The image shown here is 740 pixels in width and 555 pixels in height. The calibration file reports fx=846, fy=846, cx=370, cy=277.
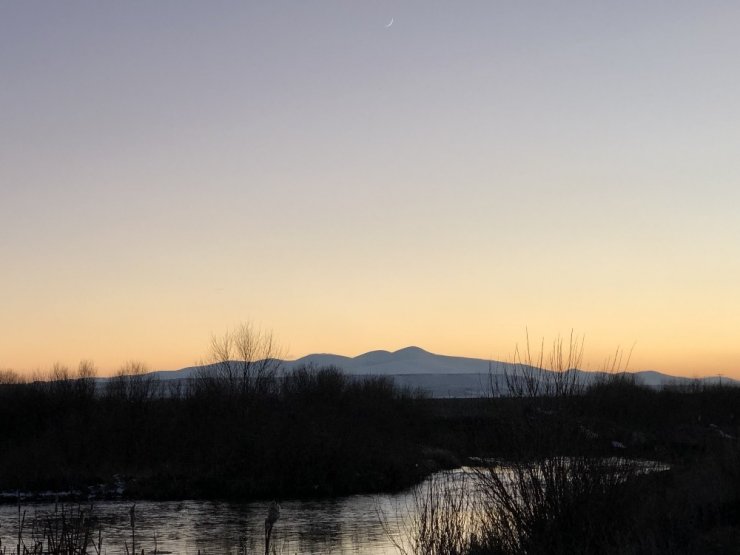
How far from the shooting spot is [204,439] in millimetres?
43906

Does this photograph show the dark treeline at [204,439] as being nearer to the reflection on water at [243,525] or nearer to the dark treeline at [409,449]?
the dark treeline at [409,449]

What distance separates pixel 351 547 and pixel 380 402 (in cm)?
3945

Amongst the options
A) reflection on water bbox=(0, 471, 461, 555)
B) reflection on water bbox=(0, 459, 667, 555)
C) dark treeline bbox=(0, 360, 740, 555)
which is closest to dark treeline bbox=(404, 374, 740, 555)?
dark treeline bbox=(0, 360, 740, 555)

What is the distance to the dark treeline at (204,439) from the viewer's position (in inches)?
1433

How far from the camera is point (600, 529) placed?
13.2 meters

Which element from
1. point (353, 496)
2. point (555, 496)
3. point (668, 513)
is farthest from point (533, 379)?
point (353, 496)

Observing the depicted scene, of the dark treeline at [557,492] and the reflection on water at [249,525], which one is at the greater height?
the dark treeline at [557,492]

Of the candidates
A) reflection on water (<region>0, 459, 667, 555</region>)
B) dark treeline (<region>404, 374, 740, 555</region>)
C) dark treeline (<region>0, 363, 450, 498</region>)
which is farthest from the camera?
dark treeline (<region>0, 363, 450, 498</region>)

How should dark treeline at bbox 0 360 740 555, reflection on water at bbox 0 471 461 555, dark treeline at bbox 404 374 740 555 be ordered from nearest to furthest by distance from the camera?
dark treeline at bbox 404 374 740 555
dark treeline at bbox 0 360 740 555
reflection on water at bbox 0 471 461 555

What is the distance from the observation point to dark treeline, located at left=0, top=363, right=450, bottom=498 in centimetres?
3641

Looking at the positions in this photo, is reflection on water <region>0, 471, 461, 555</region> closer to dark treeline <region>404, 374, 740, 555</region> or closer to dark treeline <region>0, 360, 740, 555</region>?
dark treeline <region>0, 360, 740, 555</region>

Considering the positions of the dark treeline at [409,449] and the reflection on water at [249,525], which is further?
the reflection on water at [249,525]

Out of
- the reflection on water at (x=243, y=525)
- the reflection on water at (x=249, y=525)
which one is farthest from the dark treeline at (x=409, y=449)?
the reflection on water at (x=243, y=525)

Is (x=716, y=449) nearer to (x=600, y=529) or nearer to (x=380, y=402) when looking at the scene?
(x=600, y=529)
